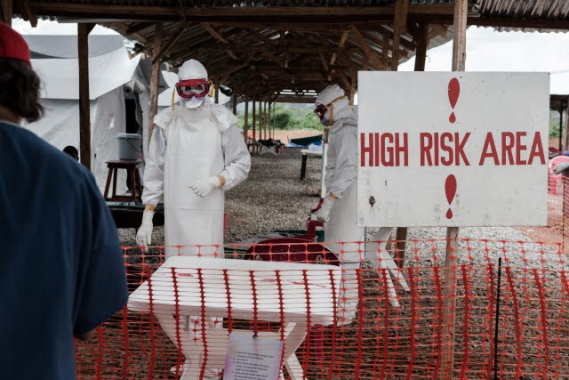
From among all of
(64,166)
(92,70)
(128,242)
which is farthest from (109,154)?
(64,166)

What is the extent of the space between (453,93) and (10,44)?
68.4 inches

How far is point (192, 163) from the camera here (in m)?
4.03

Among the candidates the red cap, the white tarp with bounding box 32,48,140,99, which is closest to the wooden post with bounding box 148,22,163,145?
the white tarp with bounding box 32,48,140,99

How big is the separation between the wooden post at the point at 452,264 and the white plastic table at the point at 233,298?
507 mm

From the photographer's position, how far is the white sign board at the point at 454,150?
2.60 meters

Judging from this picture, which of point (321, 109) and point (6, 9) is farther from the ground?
point (6, 9)

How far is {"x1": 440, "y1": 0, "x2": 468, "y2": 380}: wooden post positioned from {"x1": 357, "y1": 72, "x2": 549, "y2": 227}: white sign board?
7.8 inches

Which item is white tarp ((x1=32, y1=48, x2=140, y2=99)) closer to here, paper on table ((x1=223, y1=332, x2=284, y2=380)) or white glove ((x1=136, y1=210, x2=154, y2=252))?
white glove ((x1=136, y1=210, x2=154, y2=252))

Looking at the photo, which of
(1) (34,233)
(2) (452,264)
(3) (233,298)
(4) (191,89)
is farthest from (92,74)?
(1) (34,233)

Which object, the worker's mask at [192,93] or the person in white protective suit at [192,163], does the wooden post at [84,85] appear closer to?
the person in white protective suit at [192,163]

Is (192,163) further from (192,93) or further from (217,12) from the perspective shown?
(217,12)

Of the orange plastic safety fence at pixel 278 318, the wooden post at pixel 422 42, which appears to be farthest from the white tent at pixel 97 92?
the orange plastic safety fence at pixel 278 318

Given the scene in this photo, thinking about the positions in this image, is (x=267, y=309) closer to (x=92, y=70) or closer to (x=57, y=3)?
(x=57, y=3)

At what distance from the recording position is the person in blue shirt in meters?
1.41
